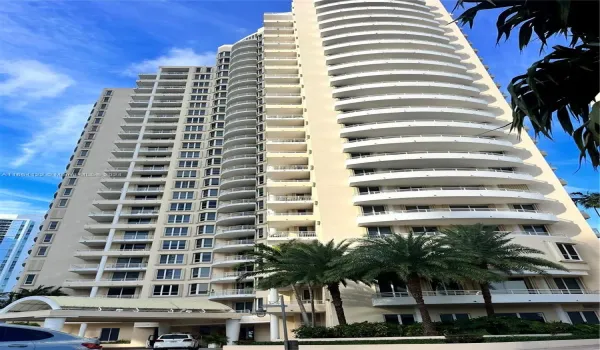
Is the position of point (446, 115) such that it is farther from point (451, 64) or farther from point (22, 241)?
point (22, 241)

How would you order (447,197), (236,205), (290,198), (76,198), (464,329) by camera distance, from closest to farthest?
(464,329)
(447,197)
(290,198)
(236,205)
(76,198)

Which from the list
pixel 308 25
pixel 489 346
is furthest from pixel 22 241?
pixel 489 346

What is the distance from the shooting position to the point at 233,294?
43.0m

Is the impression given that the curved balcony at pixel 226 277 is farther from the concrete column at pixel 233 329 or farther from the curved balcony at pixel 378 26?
the curved balcony at pixel 378 26

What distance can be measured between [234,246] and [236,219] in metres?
4.52

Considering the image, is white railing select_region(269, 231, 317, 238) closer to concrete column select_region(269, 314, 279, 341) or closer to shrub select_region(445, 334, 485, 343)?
concrete column select_region(269, 314, 279, 341)

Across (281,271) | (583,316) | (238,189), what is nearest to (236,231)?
(238,189)

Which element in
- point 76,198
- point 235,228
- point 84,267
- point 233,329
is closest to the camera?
point 233,329

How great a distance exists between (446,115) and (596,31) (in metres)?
40.9

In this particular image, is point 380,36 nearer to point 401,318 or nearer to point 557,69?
point 401,318

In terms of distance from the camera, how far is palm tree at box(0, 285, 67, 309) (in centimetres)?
4188

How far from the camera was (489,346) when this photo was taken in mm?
17625

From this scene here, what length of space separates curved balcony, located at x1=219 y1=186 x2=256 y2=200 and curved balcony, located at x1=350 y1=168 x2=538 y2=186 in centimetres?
2101

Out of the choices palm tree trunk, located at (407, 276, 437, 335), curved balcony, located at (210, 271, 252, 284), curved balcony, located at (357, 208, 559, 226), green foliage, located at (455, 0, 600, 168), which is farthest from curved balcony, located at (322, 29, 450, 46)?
green foliage, located at (455, 0, 600, 168)
